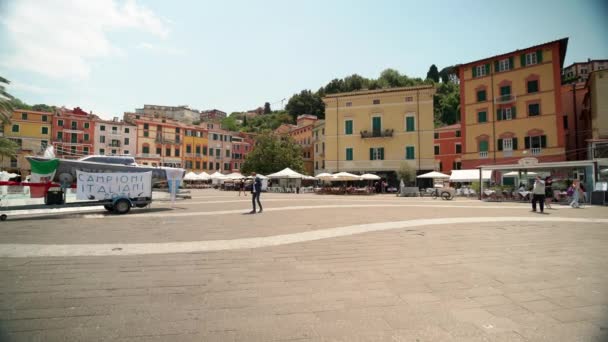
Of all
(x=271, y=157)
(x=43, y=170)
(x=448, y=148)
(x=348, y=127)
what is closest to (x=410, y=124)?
(x=348, y=127)

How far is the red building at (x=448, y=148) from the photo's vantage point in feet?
161

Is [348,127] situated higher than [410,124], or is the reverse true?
[348,127]

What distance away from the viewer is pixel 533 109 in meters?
30.9

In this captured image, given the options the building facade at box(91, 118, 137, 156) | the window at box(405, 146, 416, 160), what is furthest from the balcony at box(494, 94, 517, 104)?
the building facade at box(91, 118, 137, 156)

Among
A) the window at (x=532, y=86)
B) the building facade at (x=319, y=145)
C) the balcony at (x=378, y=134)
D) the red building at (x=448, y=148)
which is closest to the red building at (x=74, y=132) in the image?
the building facade at (x=319, y=145)

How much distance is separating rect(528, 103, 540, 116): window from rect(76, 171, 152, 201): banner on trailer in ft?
117

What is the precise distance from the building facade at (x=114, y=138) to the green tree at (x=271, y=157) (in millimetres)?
27026

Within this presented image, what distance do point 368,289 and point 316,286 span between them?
697mm

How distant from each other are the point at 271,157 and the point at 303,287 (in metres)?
43.3

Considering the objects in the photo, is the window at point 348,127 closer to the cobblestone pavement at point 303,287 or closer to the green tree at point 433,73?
the cobblestone pavement at point 303,287

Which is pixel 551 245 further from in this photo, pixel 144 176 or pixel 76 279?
pixel 144 176

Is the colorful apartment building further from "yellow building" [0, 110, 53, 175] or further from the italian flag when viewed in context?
"yellow building" [0, 110, 53, 175]

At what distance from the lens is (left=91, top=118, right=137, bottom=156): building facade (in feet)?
188

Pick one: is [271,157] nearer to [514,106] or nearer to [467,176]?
[467,176]
